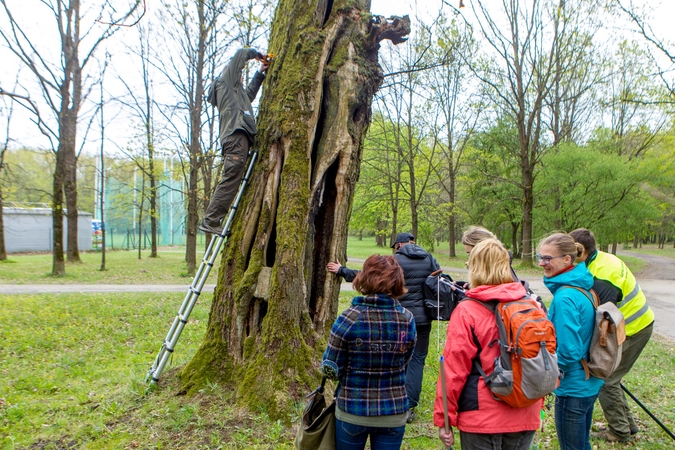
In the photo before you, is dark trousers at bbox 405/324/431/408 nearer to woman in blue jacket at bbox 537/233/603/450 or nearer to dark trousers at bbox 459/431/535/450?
woman in blue jacket at bbox 537/233/603/450

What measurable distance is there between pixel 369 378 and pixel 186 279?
47.7ft

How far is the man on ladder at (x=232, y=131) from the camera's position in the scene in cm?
445

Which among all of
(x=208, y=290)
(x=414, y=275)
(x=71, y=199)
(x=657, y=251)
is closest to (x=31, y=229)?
(x=71, y=199)

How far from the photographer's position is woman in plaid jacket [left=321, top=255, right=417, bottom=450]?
236 centimetres

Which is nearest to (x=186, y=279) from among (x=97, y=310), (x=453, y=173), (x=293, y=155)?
(x=97, y=310)

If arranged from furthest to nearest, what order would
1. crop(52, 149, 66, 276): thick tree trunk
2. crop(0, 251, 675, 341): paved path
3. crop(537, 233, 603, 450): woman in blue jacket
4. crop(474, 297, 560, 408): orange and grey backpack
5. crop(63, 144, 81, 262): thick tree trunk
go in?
crop(63, 144, 81, 262): thick tree trunk → crop(52, 149, 66, 276): thick tree trunk → crop(0, 251, 675, 341): paved path → crop(537, 233, 603, 450): woman in blue jacket → crop(474, 297, 560, 408): orange and grey backpack

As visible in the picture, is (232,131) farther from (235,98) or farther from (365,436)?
(365,436)

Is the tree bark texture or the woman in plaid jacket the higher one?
the tree bark texture

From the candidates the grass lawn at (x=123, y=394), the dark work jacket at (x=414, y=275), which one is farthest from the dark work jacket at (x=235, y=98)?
the grass lawn at (x=123, y=394)

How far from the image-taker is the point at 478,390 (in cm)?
217

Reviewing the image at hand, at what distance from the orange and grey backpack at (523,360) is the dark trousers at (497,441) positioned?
0.21 metres

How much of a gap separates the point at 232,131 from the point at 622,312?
418cm

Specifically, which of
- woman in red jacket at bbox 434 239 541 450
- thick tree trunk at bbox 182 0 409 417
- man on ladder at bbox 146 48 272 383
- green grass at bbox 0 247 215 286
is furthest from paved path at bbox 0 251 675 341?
woman in red jacket at bbox 434 239 541 450

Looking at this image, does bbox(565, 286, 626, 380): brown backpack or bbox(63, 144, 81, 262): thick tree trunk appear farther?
bbox(63, 144, 81, 262): thick tree trunk
